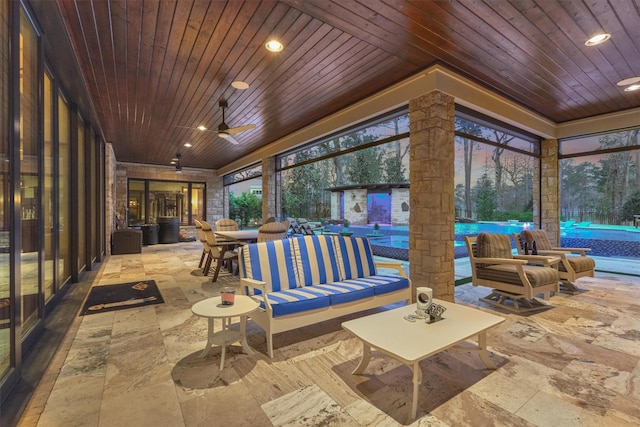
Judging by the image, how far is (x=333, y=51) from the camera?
10.6 feet

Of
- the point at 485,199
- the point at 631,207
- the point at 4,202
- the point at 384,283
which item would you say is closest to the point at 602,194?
the point at 631,207

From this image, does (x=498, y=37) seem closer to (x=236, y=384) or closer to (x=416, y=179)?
(x=416, y=179)

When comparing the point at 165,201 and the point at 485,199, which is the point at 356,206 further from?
the point at 165,201

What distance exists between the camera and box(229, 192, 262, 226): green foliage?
45.6 feet

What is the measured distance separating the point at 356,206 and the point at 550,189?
794 centimetres

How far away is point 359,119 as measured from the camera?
15.5 ft

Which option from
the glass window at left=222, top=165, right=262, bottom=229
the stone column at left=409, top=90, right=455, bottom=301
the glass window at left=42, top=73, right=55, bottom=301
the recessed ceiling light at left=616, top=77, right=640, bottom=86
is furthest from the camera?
the glass window at left=222, top=165, right=262, bottom=229

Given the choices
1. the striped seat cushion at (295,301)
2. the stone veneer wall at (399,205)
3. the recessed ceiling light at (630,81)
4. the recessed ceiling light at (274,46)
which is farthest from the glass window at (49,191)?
the stone veneer wall at (399,205)

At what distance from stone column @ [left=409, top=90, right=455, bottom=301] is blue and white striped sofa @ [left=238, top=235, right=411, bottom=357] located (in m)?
0.62

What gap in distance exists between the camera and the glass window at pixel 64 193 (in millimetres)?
3844

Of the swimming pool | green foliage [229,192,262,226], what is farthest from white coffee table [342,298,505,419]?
green foliage [229,192,262,226]

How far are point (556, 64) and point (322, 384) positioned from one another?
171 inches

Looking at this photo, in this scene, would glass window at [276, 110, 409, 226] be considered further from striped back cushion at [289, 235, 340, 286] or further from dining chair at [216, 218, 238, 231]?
striped back cushion at [289, 235, 340, 286]

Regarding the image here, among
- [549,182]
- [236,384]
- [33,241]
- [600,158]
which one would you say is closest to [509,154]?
[549,182]
